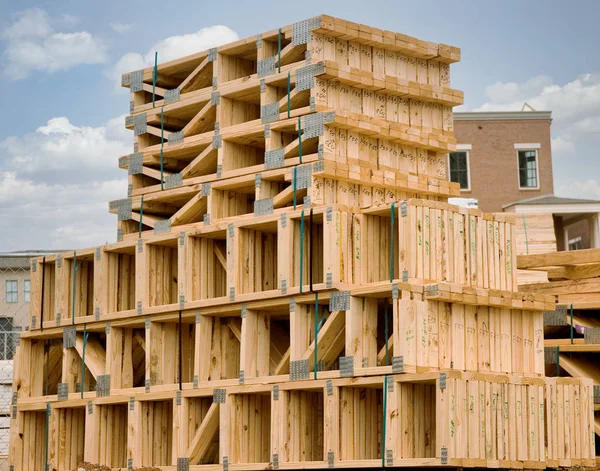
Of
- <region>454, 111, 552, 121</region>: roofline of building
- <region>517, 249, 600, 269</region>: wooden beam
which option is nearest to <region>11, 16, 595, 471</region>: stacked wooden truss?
<region>517, 249, 600, 269</region>: wooden beam

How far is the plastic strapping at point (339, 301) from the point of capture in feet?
46.3

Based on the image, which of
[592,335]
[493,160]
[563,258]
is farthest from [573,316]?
[493,160]

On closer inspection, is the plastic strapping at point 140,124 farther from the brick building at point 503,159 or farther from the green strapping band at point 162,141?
the brick building at point 503,159

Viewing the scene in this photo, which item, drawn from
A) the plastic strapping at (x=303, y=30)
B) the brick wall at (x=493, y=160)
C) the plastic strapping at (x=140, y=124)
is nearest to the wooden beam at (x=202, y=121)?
the plastic strapping at (x=140, y=124)

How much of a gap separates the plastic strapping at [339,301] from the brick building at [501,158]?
30.2 metres

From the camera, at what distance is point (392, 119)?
16406 millimetres

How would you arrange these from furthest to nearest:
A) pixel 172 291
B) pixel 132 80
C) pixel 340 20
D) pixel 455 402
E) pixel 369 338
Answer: pixel 132 80
pixel 172 291
pixel 340 20
pixel 369 338
pixel 455 402

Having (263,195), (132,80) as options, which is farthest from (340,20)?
(132,80)

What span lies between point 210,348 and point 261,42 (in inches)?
169

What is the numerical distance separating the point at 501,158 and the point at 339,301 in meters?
31.1

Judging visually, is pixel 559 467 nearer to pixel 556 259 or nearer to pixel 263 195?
pixel 556 259

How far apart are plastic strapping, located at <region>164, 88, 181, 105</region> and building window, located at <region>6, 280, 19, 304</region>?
34129mm

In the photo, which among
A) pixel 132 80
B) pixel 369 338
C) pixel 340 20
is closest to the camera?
pixel 369 338

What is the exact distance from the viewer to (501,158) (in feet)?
145
